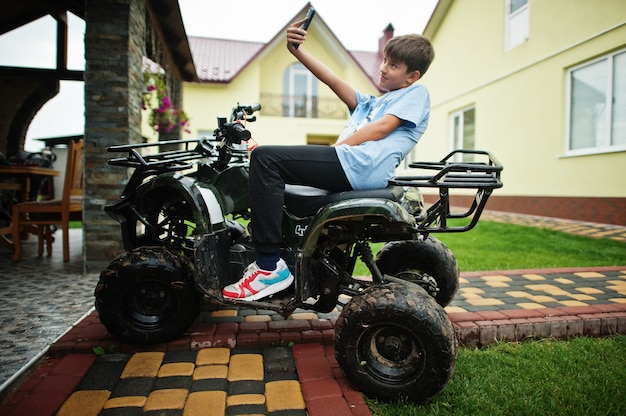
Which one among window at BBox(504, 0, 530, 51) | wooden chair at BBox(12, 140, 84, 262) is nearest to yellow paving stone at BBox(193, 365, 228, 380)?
wooden chair at BBox(12, 140, 84, 262)

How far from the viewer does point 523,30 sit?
10.3 m

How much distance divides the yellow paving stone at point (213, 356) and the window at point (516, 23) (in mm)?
10504

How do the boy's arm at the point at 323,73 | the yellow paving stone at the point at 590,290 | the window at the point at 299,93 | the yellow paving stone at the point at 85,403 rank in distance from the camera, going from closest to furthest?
the yellow paving stone at the point at 85,403 → the boy's arm at the point at 323,73 → the yellow paving stone at the point at 590,290 → the window at the point at 299,93

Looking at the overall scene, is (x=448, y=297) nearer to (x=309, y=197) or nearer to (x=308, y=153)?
(x=309, y=197)

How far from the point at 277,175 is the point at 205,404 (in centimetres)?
117

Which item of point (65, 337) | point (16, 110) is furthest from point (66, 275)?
point (16, 110)

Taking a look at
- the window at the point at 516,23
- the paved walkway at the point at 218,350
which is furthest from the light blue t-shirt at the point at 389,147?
the window at the point at 516,23

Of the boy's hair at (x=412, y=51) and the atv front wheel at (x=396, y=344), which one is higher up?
the boy's hair at (x=412, y=51)

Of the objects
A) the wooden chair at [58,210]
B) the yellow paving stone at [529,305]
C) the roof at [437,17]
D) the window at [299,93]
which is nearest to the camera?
the yellow paving stone at [529,305]

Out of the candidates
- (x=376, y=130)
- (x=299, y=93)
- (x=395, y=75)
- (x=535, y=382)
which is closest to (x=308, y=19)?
(x=395, y=75)

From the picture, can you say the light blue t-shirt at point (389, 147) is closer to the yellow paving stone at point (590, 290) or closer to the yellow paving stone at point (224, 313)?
the yellow paving stone at point (224, 313)

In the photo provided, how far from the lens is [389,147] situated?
7.48ft

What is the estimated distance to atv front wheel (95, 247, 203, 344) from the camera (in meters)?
2.40

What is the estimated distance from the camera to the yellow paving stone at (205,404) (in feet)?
6.23
